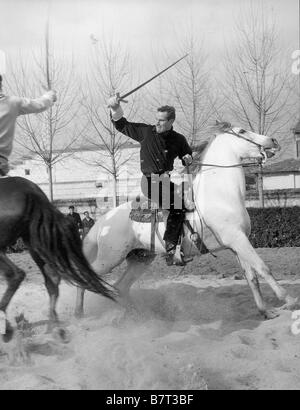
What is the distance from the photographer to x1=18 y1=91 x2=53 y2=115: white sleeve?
480cm

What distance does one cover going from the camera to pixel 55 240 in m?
4.63

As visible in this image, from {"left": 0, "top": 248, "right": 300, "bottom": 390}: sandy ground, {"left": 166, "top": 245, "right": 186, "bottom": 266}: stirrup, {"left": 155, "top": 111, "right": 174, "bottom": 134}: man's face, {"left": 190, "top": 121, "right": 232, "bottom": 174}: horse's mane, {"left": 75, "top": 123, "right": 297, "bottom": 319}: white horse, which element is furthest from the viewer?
{"left": 190, "top": 121, "right": 232, "bottom": 174}: horse's mane

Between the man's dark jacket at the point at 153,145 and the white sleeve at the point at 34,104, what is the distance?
1.25 meters

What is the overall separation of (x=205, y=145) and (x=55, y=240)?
264 cm

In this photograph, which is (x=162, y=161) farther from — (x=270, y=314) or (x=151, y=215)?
(x=270, y=314)

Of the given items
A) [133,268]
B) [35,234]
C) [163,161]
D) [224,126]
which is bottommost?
[133,268]

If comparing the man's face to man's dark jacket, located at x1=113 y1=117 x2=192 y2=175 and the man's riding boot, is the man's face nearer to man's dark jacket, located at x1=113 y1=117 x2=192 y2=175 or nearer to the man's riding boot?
A: man's dark jacket, located at x1=113 y1=117 x2=192 y2=175

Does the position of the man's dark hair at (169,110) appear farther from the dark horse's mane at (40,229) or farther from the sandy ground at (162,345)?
the sandy ground at (162,345)

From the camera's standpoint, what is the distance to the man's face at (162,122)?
6.11 meters

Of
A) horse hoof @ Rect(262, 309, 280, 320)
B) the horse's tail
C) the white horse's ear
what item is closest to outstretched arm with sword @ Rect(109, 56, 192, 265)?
the white horse's ear

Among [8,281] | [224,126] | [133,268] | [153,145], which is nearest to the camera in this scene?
[8,281]

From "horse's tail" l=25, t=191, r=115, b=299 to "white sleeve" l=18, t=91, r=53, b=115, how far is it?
0.74 m

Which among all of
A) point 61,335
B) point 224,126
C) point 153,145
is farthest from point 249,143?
point 61,335
